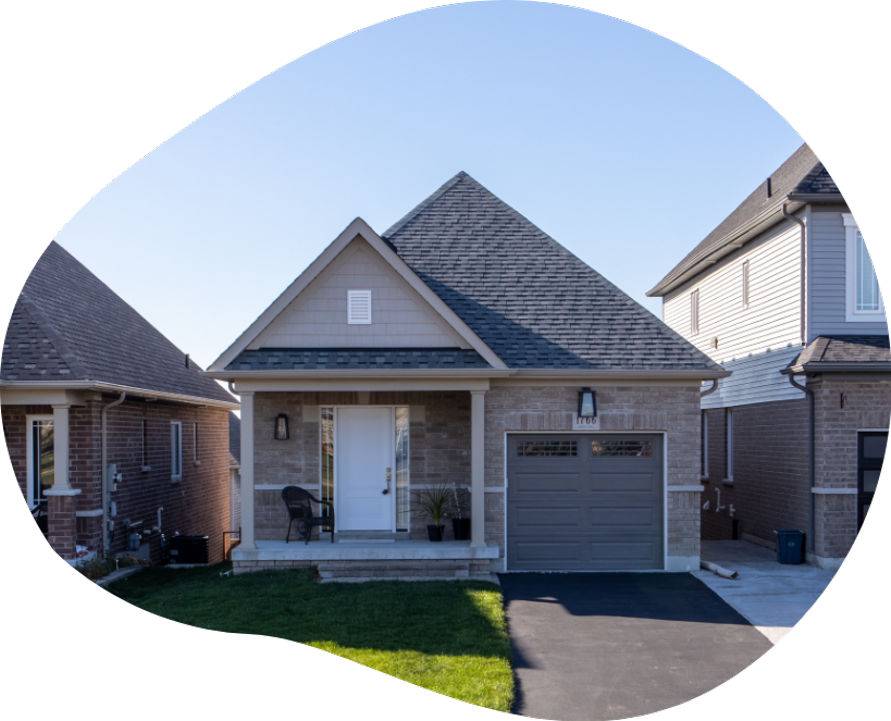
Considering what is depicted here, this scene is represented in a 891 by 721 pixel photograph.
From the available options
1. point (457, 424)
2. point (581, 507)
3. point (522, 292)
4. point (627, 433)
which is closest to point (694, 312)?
point (522, 292)

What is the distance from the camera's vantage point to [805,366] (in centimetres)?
1439

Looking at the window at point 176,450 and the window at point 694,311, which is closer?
the window at point 176,450

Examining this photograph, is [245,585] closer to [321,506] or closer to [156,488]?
[321,506]

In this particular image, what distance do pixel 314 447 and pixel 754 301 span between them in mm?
9225

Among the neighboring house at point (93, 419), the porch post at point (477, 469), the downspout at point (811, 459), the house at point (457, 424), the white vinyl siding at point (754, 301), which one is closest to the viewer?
the porch post at point (477, 469)

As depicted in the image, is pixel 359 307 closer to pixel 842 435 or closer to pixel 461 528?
pixel 461 528

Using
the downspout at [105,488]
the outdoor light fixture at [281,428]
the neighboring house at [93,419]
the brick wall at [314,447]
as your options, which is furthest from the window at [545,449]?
the downspout at [105,488]

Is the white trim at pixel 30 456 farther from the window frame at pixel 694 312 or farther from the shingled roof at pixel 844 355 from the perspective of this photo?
the window frame at pixel 694 312

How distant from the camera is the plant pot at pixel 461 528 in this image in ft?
47.1

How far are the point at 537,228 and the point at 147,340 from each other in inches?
380

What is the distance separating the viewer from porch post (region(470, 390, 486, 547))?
44.4ft

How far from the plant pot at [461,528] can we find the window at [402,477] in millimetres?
841

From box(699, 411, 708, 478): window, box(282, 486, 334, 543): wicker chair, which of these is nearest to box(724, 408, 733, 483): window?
box(699, 411, 708, 478): window

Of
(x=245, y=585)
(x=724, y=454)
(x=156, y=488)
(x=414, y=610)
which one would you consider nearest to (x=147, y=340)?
(x=156, y=488)
